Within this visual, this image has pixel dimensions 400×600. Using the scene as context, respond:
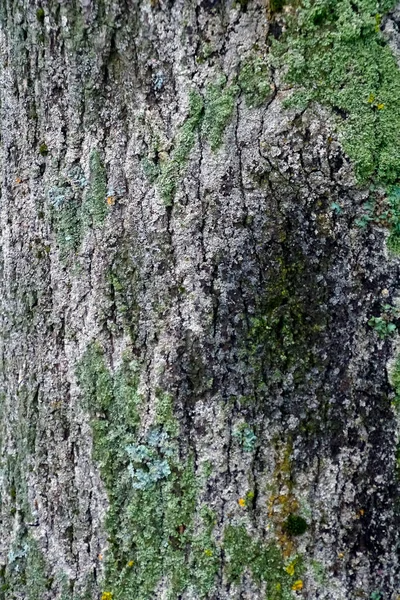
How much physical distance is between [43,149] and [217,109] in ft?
1.64

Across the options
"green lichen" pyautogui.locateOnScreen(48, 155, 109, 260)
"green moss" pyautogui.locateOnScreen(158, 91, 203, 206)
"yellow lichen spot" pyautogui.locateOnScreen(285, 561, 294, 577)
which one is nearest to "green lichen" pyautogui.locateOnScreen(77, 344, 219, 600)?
"yellow lichen spot" pyautogui.locateOnScreen(285, 561, 294, 577)

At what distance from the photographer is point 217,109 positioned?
1.27m

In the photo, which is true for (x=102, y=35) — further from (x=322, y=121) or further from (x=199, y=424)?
(x=199, y=424)

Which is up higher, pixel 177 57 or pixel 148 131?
pixel 177 57

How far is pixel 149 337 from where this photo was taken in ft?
4.34

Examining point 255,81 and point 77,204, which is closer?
point 255,81

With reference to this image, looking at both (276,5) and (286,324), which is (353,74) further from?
(286,324)

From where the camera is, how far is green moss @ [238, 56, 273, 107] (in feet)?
4.07

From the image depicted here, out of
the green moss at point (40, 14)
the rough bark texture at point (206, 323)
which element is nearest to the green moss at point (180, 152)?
the rough bark texture at point (206, 323)

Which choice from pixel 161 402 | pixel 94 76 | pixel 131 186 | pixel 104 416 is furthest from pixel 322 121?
pixel 104 416

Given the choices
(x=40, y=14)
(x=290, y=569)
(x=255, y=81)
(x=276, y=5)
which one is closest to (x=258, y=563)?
(x=290, y=569)

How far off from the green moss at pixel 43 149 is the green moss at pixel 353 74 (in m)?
0.65

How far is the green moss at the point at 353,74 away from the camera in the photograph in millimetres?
1204

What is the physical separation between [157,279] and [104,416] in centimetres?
38
